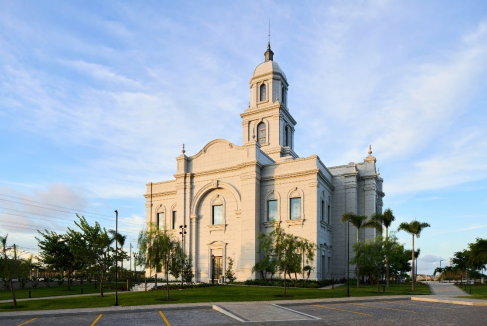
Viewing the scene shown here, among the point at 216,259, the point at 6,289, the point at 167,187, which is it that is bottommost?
the point at 6,289

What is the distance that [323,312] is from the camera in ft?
67.1

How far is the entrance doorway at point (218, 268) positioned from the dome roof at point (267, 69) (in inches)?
988

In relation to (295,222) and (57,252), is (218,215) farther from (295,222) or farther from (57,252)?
(57,252)

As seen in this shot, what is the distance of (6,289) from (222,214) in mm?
24590

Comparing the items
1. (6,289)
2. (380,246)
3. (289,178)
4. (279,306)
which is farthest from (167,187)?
(279,306)

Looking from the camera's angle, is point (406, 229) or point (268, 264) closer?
point (268, 264)

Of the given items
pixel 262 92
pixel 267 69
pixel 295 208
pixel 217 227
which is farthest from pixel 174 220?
pixel 267 69

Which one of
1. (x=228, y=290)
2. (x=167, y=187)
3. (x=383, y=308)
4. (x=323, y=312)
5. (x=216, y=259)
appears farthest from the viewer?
(x=167, y=187)

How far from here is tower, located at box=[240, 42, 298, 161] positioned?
51656 millimetres

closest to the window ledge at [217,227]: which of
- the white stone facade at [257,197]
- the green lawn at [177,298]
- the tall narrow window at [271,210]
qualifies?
the white stone facade at [257,197]

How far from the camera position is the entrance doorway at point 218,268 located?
1757 inches

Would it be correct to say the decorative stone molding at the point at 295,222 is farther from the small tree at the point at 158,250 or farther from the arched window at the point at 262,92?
the arched window at the point at 262,92

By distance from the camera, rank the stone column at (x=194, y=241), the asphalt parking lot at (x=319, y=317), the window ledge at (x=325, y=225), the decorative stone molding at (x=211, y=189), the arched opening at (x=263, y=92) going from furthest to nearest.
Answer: the arched opening at (x=263, y=92)
the stone column at (x=194, y=241)
the decorative stone molding at (x=211, y=189)
the window ledge at (x=325, y=225)
the asphalt parking lot at (x=319, y=317)

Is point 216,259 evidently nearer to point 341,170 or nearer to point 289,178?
point 289,178
